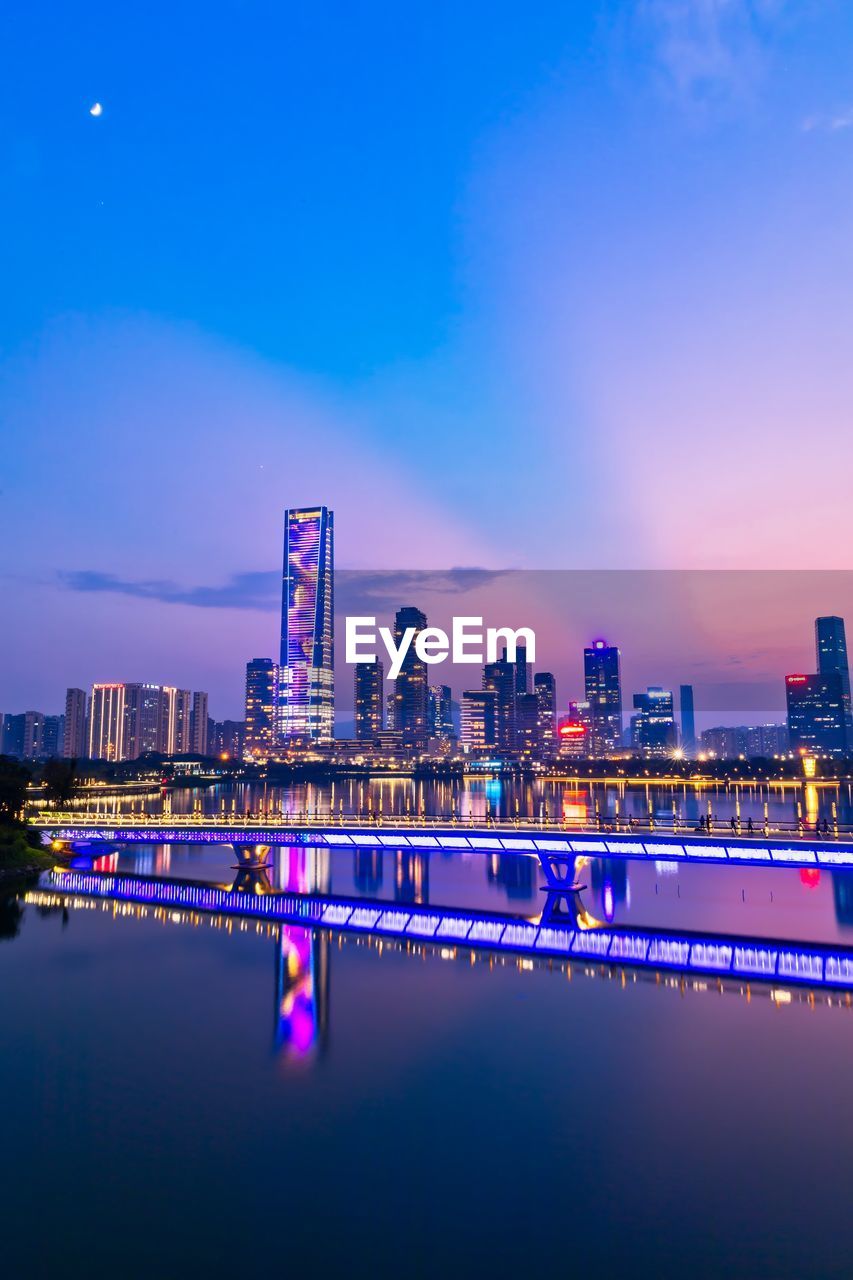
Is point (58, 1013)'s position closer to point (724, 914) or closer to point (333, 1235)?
point (333, 1235)

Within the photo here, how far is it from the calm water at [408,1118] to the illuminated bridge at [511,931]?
2.53 metres

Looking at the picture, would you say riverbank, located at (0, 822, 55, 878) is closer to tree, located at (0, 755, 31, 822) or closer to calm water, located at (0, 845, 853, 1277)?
tree, located at (0, 755, 31, 822)

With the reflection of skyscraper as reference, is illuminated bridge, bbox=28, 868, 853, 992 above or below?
above

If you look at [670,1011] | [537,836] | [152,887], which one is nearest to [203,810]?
[152,887]

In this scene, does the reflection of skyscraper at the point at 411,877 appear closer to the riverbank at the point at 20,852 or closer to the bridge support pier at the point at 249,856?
the bridge support pier at the point at 249,856

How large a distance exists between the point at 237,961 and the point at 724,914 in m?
24.9

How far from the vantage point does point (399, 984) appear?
96.5ft

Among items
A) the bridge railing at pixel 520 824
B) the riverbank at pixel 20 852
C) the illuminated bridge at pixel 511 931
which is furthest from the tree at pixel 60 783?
the illuminated bridge at pixel 511 931

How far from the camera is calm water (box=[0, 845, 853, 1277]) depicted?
14016 mm

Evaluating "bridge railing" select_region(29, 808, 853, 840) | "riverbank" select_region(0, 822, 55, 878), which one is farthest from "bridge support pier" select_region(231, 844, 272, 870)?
"riverbank" select_region(0, 822, 55, 878)

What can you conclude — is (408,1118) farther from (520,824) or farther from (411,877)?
(411,877)

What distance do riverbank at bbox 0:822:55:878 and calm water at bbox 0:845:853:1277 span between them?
17.9 metres

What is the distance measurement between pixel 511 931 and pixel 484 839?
4711mm

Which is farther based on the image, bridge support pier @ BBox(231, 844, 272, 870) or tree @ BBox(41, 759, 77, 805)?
tree @ BBox(41, 759, 77, 805)
